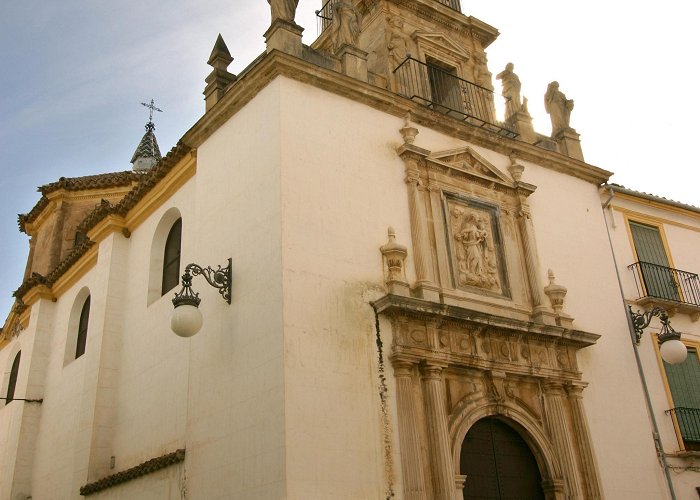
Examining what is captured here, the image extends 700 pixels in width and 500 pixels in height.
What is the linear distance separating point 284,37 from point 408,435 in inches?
242

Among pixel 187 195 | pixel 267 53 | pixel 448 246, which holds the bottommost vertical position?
pixel 448 246

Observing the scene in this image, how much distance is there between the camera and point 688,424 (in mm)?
13180

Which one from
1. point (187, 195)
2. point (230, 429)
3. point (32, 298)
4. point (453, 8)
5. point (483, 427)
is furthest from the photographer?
point (32, 298)

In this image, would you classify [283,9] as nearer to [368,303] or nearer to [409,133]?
[409,133]

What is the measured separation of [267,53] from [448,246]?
4.03 m

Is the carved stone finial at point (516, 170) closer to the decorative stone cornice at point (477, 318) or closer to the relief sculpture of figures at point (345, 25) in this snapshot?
the decorative stone cornice at point (477, 318)

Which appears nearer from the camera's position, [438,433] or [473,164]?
[438,433]

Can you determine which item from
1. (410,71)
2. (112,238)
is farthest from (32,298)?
(410,71)

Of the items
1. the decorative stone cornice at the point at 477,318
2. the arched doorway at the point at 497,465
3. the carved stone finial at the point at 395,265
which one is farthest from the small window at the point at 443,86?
the arched doorway at the point at 497,465

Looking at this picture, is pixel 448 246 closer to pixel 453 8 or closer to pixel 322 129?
pixel 322 129

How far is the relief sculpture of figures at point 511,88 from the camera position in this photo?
14578 mm

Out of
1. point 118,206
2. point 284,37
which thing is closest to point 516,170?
point 284,37

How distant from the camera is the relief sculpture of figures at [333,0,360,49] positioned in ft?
40.4

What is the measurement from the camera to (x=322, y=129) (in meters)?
11.1
